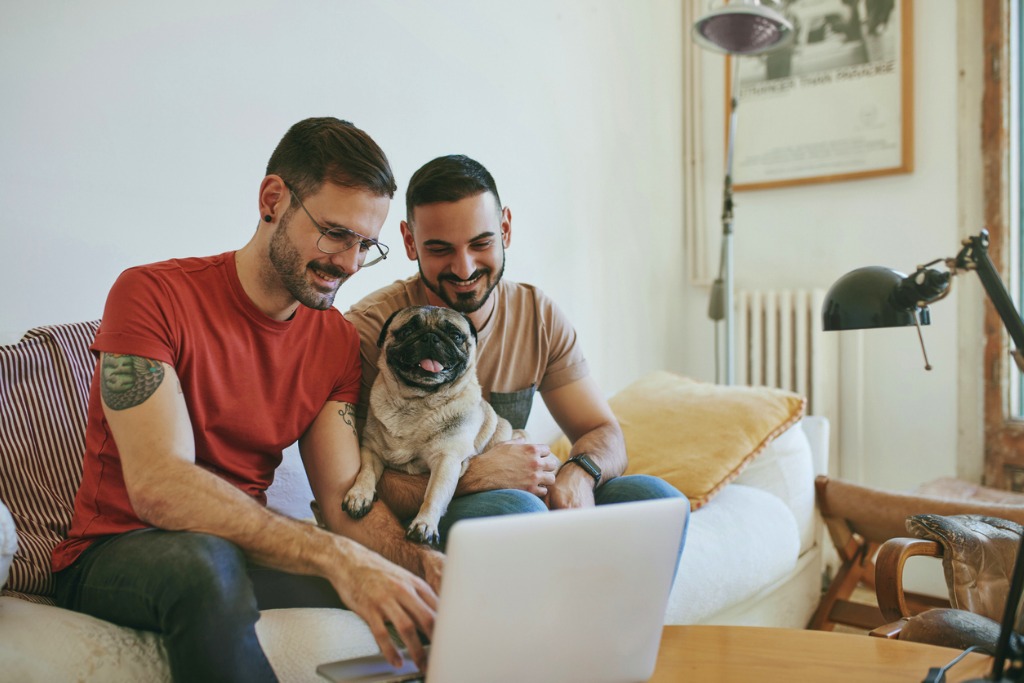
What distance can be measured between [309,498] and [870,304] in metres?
1.21

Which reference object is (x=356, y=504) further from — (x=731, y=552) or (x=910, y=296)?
(x=731, y=552)

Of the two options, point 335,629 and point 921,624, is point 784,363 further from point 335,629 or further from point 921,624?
point 335,629

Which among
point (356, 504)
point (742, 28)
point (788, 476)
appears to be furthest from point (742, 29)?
point (356, 504)

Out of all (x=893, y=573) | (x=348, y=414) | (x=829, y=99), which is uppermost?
(x=829, y=99)

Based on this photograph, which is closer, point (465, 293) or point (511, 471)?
point (511, 471)

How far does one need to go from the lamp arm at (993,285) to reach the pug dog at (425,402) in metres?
0.81

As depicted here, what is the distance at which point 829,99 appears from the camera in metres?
→ 3.28

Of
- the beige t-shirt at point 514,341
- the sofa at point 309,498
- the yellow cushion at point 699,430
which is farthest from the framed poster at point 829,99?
the beige t-shirt at point 514,341

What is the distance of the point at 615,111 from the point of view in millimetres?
3287

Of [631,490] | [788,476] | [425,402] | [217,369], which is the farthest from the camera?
[788,476]

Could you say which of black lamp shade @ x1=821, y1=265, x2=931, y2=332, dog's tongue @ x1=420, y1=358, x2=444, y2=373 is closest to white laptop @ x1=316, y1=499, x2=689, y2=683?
black lamp shade @ x1=821, y1=265, x2=931, y2=332

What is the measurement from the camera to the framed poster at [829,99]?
3127 millimetres

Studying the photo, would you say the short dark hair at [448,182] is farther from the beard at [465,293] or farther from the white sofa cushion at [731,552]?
the white sofa cushion at [731,552]

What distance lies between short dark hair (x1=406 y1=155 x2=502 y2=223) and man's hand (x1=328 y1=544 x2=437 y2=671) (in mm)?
755
